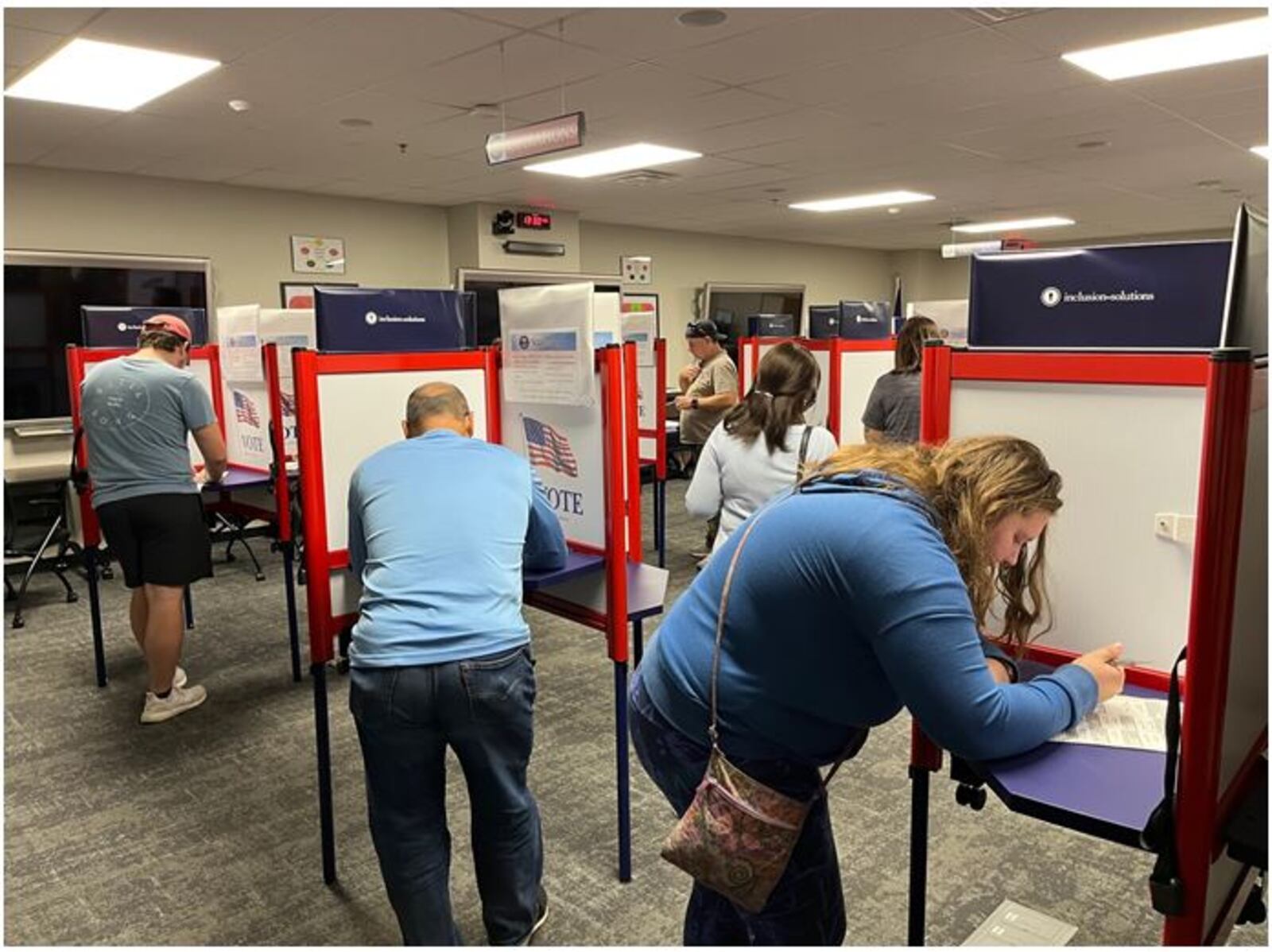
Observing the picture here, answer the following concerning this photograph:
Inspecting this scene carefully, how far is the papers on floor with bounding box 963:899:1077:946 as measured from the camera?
204 centimetres

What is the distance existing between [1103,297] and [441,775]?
1.50m

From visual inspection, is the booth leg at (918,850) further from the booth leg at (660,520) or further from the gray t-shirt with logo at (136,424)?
the booth leg at (660,520)

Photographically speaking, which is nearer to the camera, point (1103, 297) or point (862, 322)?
point (1103, 297)

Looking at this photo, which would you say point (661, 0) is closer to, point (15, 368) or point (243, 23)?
point (243, 23)

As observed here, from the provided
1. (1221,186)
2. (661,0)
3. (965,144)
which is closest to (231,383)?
(661,0)

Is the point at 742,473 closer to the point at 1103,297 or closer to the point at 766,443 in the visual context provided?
the point at 766,443

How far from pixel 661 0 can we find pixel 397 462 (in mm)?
2021

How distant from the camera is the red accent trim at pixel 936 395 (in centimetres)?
172

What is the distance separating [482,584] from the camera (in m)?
1.92

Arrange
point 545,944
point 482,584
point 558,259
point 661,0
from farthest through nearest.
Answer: point 558,259 < point 661,0 < point 545,944 < point 482,584

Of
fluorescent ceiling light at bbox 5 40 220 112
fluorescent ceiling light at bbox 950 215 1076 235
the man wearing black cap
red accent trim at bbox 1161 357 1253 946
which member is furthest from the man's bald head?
fluorescent ceiling light at bbox 950 215 1076 235

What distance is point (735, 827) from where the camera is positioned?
1310 mm

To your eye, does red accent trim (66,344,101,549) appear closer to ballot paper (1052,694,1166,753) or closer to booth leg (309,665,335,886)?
booth leg (309,665,335,886)

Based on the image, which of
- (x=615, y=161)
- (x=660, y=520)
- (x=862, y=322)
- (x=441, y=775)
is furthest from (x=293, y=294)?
(x=441, y=775)
